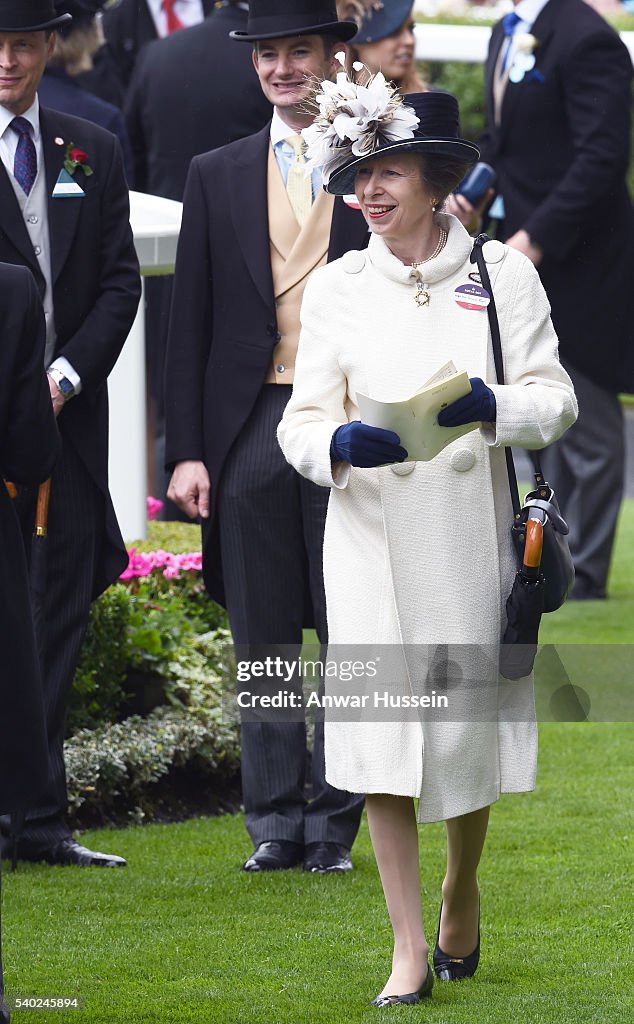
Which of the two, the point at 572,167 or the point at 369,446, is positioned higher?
the point at 369,446

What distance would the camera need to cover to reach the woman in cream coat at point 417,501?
3.86 meters

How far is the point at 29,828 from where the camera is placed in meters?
5.18

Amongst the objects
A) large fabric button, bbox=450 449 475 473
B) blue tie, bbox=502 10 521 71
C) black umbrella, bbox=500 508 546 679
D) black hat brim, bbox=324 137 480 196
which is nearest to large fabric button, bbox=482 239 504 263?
black hat brim, bbox=324 137 480 196

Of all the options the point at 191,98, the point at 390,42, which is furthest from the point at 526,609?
the point at 191,98

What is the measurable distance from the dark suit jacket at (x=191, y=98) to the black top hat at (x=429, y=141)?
10.8 ft

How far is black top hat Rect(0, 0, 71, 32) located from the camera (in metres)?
4.79

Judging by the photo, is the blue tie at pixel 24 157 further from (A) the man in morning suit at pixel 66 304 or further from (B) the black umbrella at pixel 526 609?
(B) the black umbrella at pixel 526 609

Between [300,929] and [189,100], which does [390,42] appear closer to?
[189,100]

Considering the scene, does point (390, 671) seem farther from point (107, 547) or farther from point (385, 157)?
point (107, 547)

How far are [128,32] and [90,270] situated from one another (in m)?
5.15

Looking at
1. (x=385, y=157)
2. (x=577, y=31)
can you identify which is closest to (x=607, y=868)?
(x=385, y=157)

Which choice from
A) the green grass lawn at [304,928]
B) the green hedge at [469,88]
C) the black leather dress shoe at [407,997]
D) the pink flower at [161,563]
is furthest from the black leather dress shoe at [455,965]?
the green hedge at [469,88]

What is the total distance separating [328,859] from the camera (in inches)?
201

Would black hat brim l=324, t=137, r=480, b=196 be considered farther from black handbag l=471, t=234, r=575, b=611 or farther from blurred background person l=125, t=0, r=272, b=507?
blurred background person l=125, t=0, r=272, b=507
